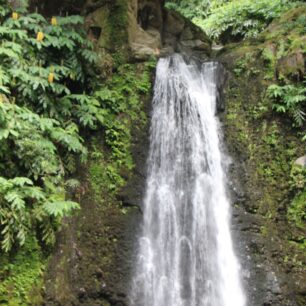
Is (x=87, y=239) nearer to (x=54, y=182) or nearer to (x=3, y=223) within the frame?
(x=54, y=182)

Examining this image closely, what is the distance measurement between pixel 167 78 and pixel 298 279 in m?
4.25

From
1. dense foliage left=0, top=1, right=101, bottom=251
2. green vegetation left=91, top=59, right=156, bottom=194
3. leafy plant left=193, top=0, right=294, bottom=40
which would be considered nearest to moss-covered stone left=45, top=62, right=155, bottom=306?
green vegetation left=91, top=59, right=156, bottom=194

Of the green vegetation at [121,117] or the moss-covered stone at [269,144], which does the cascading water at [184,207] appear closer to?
the green vegetation at [121,117]

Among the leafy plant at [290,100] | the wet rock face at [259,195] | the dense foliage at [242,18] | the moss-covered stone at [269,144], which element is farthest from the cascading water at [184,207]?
the dense foliage at [242,18]

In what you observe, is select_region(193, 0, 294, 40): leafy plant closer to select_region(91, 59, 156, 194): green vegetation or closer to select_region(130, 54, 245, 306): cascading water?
select_region(130, 54, 245, 306): cascading water

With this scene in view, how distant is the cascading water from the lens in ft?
19.4

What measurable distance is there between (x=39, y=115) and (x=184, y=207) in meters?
2.73

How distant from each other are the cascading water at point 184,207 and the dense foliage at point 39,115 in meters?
1.33

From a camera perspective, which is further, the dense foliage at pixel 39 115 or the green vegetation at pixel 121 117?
the green vegetation at pixel 121 117

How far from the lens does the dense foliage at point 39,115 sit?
209 inches

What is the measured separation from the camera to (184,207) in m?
6.59

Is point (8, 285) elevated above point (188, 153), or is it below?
below

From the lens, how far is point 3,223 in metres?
5.07

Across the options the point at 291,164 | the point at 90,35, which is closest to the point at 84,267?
the point at 291,164
